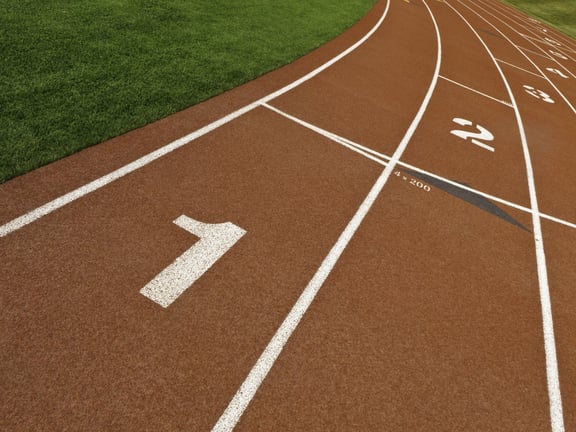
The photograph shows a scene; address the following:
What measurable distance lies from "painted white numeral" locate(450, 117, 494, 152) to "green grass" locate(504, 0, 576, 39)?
1064 inches

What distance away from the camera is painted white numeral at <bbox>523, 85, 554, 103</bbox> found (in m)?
13.2

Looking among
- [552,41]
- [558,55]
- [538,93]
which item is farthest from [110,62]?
[552,41]

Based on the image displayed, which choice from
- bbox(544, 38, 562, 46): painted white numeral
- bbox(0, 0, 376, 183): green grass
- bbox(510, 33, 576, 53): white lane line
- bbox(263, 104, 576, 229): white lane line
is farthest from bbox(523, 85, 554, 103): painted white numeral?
bbox(544, 38, 562, 46): painted white numeral

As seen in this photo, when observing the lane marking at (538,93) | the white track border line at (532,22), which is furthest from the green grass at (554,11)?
the lane marking at (538,93)

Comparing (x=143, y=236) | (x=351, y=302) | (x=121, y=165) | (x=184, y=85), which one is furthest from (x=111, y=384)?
(x=184, y=85)

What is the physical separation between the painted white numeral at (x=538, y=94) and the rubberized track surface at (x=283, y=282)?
6755mm

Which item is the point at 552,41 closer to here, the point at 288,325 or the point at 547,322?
the point at 547,322

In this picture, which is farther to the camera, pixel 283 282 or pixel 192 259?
pixel 283 282

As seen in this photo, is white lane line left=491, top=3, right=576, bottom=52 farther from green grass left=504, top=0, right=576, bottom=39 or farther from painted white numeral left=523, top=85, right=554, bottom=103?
painted white numeral left=523, top=85, right=554, bottom=103

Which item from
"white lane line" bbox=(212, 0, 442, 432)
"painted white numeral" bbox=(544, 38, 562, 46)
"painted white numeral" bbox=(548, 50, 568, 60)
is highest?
"painted white numeral" bbox=(544, 38, 562, 46)

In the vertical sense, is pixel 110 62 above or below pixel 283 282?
above

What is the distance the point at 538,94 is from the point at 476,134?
649cm

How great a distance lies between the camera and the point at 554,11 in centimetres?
3403

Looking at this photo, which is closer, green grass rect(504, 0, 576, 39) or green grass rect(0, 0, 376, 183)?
green grass rect(0, 0, 376, 183)
